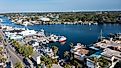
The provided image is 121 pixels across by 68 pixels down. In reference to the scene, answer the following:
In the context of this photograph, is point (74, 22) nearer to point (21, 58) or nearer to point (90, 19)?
point (90, 19)

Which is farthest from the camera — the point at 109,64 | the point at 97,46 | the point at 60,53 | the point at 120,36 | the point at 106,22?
the point at 106,22

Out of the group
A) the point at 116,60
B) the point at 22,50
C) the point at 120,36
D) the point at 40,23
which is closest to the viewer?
the point at 116,60

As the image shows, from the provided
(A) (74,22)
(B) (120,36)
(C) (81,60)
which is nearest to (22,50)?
(C) (81,60)

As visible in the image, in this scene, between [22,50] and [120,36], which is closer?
[22,50]

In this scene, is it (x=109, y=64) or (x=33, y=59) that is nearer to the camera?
(x=109, y=64)

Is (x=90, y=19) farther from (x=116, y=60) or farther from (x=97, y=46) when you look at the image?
(x=116, y=60)

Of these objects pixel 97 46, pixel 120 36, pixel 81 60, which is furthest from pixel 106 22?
pixel 81 60

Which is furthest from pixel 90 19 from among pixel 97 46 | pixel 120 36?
pixel 97 46

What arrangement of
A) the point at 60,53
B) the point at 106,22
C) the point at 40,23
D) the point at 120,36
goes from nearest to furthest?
the point at 60,53
the point at 120,36
the point at 106,22
the point at 40,23

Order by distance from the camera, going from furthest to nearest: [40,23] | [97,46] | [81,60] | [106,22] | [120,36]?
[40,23] → [106,22] → [120,36] → [97,46] → [81,60]
